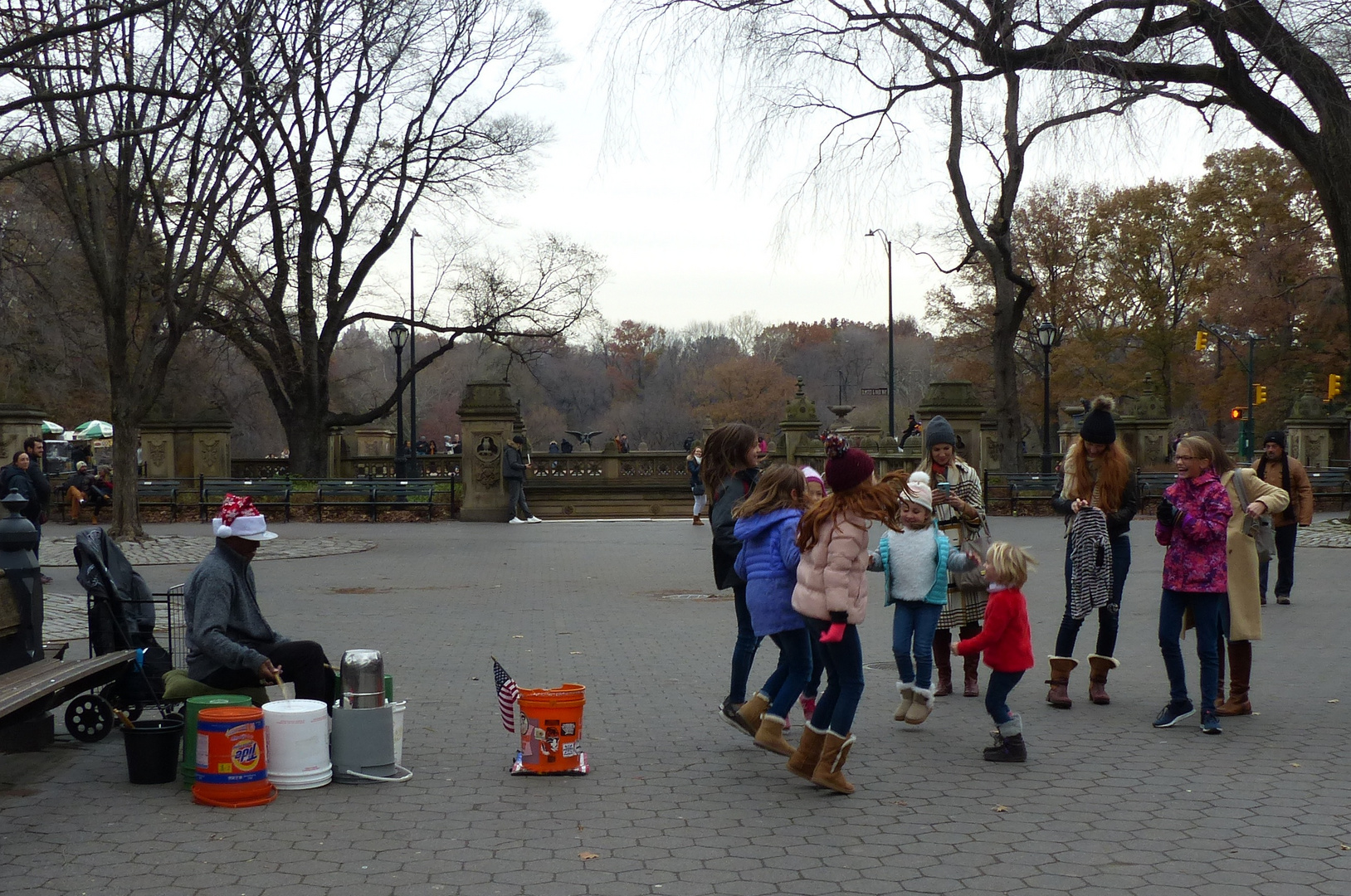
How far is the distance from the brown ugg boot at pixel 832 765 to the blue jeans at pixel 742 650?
1.12 meters

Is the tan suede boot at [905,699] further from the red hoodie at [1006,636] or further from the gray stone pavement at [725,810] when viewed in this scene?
the red hoodie at [1006,636]

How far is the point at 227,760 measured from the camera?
5.68m

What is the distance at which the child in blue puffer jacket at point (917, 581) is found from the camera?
7297mm

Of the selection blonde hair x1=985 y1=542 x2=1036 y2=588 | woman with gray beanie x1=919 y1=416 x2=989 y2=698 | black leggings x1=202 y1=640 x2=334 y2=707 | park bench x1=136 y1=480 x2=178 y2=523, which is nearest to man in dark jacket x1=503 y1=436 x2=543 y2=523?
park bench x1=136 y1=480 x2=178 y2=523

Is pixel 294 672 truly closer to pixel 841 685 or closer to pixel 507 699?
pixel 507 699

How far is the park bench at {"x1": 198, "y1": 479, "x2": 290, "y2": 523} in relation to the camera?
2731 centimetres

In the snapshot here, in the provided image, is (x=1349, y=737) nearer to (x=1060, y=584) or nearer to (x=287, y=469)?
(x=1060, y=584)

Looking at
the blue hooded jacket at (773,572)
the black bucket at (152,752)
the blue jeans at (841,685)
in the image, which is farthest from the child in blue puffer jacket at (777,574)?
the black bucket at (152,752)

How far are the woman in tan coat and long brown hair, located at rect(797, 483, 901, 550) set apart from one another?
8.56 feet


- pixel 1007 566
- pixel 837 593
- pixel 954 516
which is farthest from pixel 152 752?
pixel 954 516

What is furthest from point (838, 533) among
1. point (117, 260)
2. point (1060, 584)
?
point (117, 260)

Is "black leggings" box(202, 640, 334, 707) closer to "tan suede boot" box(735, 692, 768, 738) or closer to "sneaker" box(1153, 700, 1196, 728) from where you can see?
"tan suede boot" box(735, 692, 768, 738)

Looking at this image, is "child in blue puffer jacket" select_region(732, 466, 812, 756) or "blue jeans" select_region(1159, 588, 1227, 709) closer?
"child in blue puffer jacket" select_region(732, 466, 812, 756)

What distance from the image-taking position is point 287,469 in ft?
109
